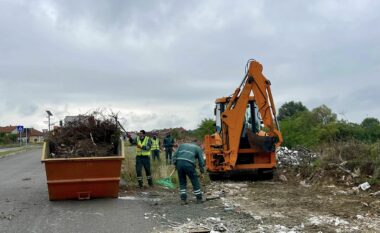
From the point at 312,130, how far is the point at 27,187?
20.8m

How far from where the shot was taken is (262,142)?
44.7ft

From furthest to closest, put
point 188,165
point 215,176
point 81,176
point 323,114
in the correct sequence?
point 323,114, point 215,176, point 188,165, point 81,176

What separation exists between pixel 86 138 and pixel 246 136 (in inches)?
197

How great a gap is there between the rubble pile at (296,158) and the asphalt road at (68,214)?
252 inches

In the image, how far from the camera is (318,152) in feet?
49.6

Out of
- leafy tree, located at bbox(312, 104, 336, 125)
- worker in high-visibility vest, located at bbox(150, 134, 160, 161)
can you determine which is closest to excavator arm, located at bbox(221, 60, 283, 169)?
worker in high-visibility vest, located at bbox(150, 134, 160, 161)

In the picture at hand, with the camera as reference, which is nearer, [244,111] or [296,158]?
[244,111]

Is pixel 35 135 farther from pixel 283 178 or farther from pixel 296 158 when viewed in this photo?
pixel 283 178

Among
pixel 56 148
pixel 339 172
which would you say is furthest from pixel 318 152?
pixel 56 148

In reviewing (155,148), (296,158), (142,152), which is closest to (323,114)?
(155,148)

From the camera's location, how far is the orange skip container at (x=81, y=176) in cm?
1038

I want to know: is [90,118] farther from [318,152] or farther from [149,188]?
[318,152]

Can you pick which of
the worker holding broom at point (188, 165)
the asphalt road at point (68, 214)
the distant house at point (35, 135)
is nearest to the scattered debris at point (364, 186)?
the worker holding broom at point (188, 165)

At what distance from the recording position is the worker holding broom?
34.8ft
